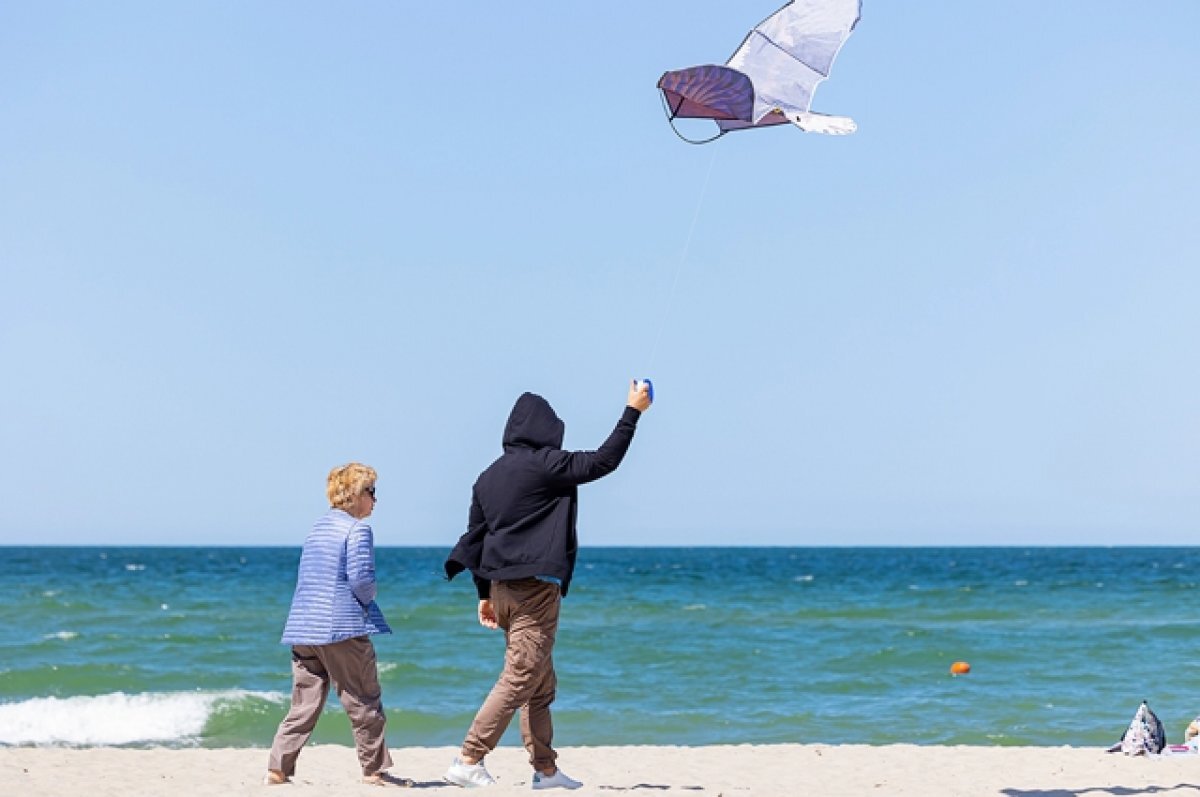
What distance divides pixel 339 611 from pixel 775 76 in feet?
10.9

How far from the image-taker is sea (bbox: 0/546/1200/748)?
1332cm

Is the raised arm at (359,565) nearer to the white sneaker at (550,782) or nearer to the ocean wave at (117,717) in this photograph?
the white sneaker at (550,782)

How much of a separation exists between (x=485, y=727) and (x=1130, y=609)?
1043 inches

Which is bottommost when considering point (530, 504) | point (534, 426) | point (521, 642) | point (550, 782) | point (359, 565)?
point (550, 782)

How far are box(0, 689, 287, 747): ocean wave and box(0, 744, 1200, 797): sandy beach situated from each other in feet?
9.62

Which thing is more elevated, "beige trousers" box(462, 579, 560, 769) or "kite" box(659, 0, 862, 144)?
"kite" box(659, 0, 862, 144)

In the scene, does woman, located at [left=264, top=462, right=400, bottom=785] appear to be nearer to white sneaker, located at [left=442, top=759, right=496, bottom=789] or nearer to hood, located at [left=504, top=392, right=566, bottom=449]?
white sneaker, located at [left=442, top=759, right=496, bottom=789]

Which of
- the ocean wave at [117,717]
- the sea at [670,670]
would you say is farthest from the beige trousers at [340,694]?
the ocean wave at [117,717]

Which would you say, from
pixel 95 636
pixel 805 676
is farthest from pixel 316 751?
pixel 95 636

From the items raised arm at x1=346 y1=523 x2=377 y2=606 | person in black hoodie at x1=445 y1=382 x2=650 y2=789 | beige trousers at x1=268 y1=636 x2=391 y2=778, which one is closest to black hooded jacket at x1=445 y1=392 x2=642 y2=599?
person in black hoodie at x1=445 y1=382 x2=650 y2=789

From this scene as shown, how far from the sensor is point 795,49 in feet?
24.1

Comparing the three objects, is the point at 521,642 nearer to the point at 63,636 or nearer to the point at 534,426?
the point at 534,426

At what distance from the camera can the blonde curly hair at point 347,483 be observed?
22.1 feet

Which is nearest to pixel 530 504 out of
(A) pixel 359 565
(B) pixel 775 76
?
(A) pixel 359 565
